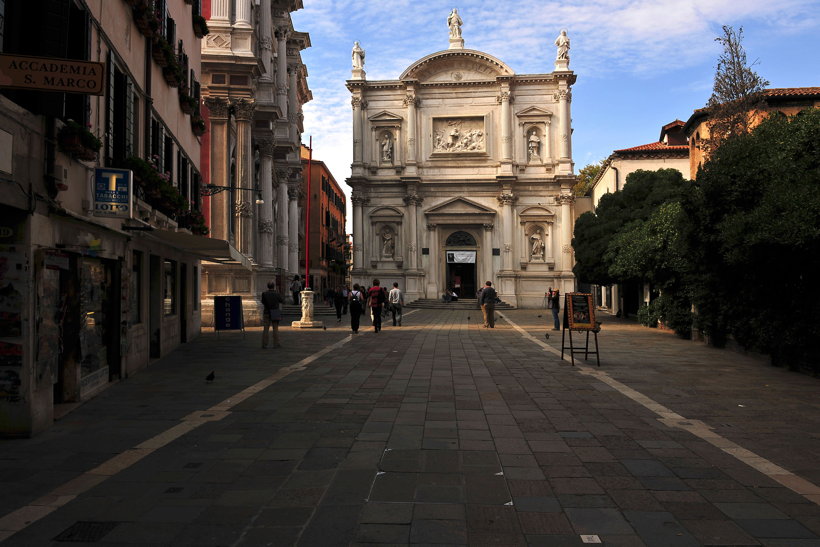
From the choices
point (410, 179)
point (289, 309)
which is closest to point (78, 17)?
point (289, 309)

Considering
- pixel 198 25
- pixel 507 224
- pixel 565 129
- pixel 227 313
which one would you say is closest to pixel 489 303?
pixel 227 313

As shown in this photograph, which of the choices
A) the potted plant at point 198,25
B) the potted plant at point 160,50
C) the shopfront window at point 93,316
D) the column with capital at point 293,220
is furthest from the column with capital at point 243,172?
the column with capital at point 293,220

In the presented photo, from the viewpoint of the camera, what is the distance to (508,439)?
676 centimetres

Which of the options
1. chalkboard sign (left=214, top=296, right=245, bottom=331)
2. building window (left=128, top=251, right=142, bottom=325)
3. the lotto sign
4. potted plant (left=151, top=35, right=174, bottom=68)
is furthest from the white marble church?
the lotto sign

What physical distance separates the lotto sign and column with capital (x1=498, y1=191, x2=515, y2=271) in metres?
41.8

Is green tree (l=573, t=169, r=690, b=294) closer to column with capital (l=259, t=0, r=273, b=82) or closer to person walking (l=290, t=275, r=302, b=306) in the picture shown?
person walking (l=290, t=275, r=302, b=306)

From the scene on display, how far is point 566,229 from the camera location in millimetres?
49656

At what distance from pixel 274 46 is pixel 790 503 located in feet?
112

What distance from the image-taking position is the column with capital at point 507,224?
1953 inches

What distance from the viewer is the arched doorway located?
167ft

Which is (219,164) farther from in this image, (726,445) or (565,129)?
(565,129)

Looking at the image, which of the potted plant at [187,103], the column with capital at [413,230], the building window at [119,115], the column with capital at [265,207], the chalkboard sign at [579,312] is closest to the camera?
the building window at [119,115]

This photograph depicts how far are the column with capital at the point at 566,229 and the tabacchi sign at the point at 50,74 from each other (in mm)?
44894

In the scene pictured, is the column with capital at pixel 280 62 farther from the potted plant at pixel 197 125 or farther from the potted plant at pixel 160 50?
the potted plant at pixel 160 50
